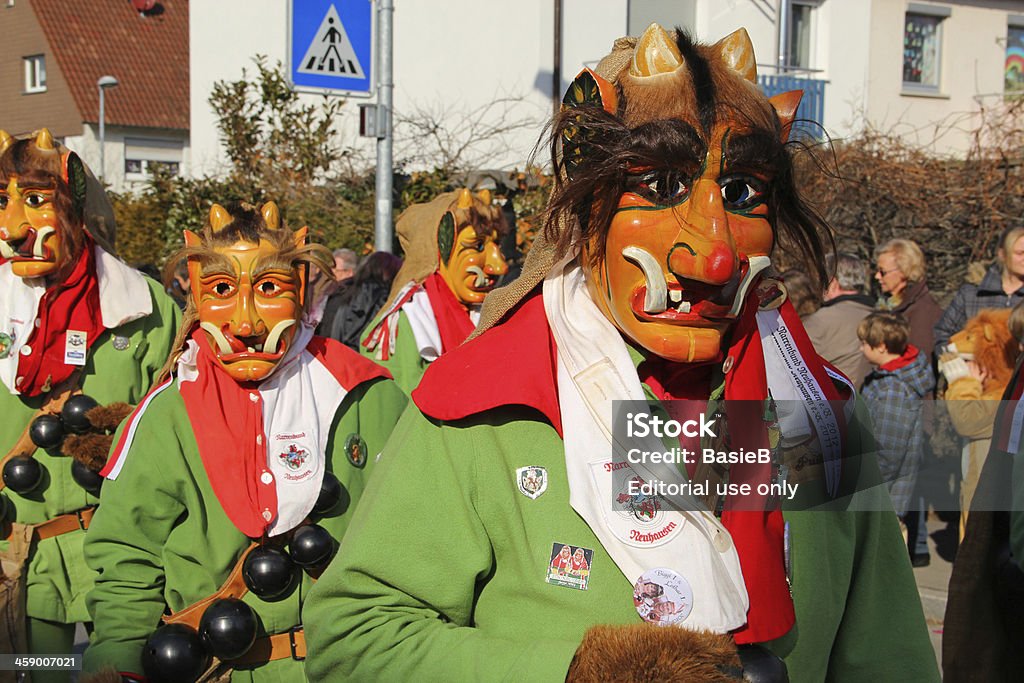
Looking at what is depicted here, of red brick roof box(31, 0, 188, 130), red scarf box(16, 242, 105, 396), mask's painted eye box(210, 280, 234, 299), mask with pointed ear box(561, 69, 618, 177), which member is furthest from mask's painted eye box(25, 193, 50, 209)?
red brick roof box(31, 0, 188, 130)

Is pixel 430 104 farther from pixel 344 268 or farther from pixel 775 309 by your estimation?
pixel 775 309

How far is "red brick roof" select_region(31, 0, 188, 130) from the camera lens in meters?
28.5

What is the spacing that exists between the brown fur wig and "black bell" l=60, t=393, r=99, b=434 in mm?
3553

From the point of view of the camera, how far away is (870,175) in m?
11.3

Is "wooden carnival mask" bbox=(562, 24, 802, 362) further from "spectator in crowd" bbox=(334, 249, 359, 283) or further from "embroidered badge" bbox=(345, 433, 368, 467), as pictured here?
"spectator in crowd" bbox=(334, 249, 359, 283)

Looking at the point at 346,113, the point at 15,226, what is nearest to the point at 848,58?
the point at 346,113

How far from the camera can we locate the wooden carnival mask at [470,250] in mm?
6852

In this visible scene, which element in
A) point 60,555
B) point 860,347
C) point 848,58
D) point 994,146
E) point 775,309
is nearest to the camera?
point 775,309

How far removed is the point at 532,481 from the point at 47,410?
3.64 meters

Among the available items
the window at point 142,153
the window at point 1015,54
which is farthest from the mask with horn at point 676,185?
the window at point 142,153

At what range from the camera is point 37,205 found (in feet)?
17.1

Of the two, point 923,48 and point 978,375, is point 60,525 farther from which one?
point 923,48

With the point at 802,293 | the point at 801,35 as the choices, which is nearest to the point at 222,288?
the point at 802,293

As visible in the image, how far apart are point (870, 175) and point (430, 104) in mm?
8959
